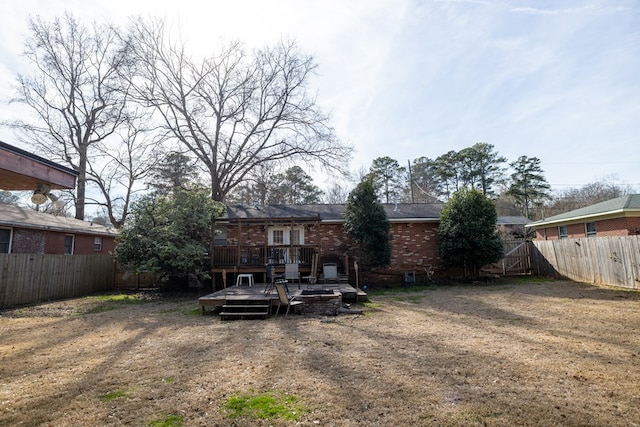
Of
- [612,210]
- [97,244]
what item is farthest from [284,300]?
[612,210]

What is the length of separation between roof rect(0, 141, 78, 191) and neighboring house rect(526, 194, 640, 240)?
17855 millimetres

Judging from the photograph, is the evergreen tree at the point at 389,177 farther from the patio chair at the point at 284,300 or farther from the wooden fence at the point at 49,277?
the patio chair at the point at 284,300

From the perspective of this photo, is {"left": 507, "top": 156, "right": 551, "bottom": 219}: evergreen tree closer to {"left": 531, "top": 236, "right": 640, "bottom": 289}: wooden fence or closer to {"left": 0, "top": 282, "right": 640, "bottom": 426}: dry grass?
{"left": 531, "top": 236, "right": 640, "bottom": 289}: wooden fence

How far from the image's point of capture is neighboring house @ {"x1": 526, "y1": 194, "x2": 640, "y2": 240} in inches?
520

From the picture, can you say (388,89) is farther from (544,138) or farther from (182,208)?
(544,138)

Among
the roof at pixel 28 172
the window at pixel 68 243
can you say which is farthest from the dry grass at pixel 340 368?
the window at pixel 68 243

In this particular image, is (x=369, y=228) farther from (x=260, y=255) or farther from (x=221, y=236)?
(x=221, y=236)

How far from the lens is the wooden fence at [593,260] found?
11125 millimetres

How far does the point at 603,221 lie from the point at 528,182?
1950 cm

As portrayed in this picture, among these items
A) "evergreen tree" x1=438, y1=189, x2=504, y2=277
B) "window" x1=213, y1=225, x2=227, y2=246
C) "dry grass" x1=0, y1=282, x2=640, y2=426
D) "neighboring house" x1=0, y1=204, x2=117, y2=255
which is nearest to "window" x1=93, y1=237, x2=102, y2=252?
"neighboring house" x1=0, y1=204, x2=117, y2=255

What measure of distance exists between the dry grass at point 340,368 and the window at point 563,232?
9.70 meters

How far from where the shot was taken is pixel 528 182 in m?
31.9

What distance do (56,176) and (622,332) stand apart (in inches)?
359

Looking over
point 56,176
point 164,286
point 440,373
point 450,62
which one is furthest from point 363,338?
point 164,286
